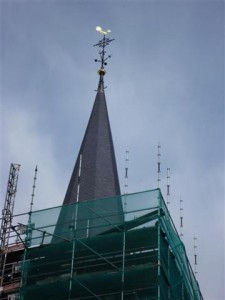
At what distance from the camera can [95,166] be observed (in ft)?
146

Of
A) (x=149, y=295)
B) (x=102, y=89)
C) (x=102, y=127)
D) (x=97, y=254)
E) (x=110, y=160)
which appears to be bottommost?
(x=149, y=295)

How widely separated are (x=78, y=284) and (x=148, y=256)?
3.06 metres

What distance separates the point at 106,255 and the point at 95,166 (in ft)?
33.9

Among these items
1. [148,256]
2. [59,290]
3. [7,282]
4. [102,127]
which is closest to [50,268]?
[59,290]

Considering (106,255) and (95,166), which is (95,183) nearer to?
(95,166)

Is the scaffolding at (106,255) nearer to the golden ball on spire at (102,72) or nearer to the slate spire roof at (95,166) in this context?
the slate spire roof at (95,166)

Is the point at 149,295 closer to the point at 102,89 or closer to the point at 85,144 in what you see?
the point at 85,144

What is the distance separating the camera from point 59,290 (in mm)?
34156

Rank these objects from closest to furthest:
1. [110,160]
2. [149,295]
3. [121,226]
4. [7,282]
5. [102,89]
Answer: [149,295] → [121,226] → [7,282] → [110,160] → [102,89]

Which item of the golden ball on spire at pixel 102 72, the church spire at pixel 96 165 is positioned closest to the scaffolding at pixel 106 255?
the church spire at pixel 96 165

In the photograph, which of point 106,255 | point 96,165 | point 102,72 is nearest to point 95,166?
point 96,165

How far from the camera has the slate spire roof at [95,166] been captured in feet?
140

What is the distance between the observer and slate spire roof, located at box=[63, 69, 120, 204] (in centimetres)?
4275

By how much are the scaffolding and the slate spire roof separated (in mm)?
5292
